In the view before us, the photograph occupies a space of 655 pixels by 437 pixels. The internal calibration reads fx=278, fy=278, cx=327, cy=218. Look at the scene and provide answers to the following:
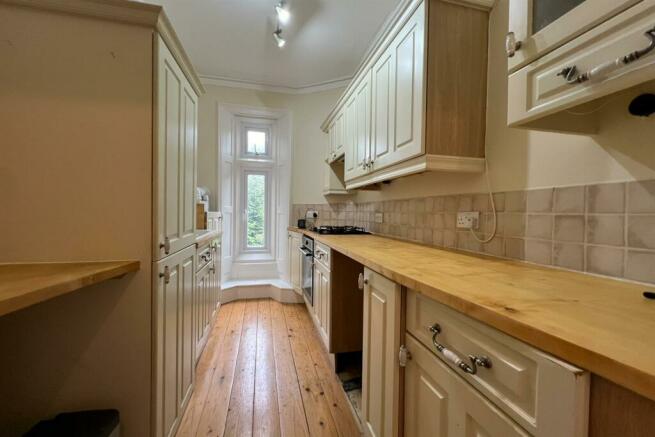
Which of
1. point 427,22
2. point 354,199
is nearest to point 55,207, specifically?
point 427,22

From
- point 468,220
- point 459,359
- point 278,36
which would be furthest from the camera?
point 278,36

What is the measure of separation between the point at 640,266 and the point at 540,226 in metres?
0.32

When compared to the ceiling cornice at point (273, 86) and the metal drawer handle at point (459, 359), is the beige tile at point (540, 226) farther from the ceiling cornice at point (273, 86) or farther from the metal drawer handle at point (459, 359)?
the ceiling cornice at point (273, 86)

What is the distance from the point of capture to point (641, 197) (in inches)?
32.4

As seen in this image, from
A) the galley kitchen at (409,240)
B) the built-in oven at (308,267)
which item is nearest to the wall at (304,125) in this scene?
the built-in oven at (308,267)

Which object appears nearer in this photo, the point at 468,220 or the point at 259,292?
the point at 468,220

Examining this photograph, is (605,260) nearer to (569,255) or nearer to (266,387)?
(569,255)

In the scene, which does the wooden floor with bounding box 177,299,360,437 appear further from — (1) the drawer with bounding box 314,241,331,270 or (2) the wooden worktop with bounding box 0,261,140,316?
(2) the wooden worktop with bounding box 0,261,140,316

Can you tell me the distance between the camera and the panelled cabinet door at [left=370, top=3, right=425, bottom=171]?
1.40 meters

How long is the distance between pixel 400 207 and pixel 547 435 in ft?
5.90

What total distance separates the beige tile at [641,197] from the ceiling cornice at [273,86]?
315 centimetres

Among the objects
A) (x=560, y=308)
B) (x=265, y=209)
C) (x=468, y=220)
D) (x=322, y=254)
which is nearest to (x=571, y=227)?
(x=468, y=220)

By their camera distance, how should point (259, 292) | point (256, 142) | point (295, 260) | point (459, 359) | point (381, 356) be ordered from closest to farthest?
point (459, 359), point (381, 356), point (295, 260), point (259, 292), point (256, 142)

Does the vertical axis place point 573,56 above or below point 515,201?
above
